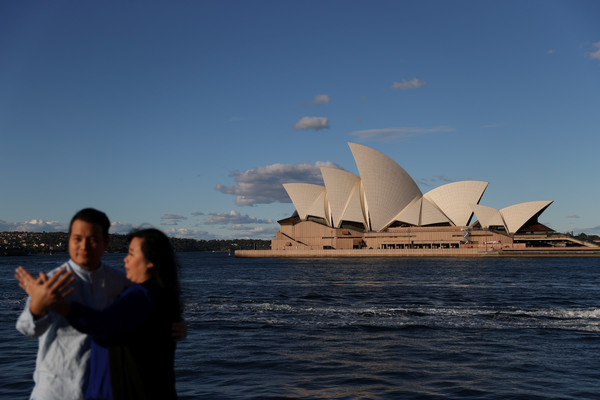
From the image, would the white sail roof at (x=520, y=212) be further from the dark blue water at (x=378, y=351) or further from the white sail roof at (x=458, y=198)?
the dark blue water at (x=378, y=351)

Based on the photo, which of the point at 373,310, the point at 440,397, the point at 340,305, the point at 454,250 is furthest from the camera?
the point at 454,250

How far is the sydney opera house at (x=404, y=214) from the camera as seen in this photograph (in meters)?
70.6

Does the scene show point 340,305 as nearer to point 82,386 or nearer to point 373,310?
point 373,310

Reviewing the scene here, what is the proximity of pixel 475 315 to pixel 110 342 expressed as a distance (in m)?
12.5

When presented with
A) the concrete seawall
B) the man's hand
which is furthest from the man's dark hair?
the concrete seawall

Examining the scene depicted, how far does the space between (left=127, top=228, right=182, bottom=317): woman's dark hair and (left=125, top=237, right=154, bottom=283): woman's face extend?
0.02 m

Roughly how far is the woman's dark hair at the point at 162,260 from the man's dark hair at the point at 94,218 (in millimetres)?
139

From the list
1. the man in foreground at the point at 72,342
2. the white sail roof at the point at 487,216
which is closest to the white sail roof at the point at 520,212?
the white sail roof at the point at 487,216

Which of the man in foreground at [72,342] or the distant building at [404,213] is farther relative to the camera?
the distant building at [404,213]

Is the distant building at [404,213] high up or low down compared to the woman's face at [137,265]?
up

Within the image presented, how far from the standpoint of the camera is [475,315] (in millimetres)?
13438

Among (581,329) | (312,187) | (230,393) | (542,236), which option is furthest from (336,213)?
(230,393)

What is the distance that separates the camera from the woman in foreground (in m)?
2.16

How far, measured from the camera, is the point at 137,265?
2.56 metres
